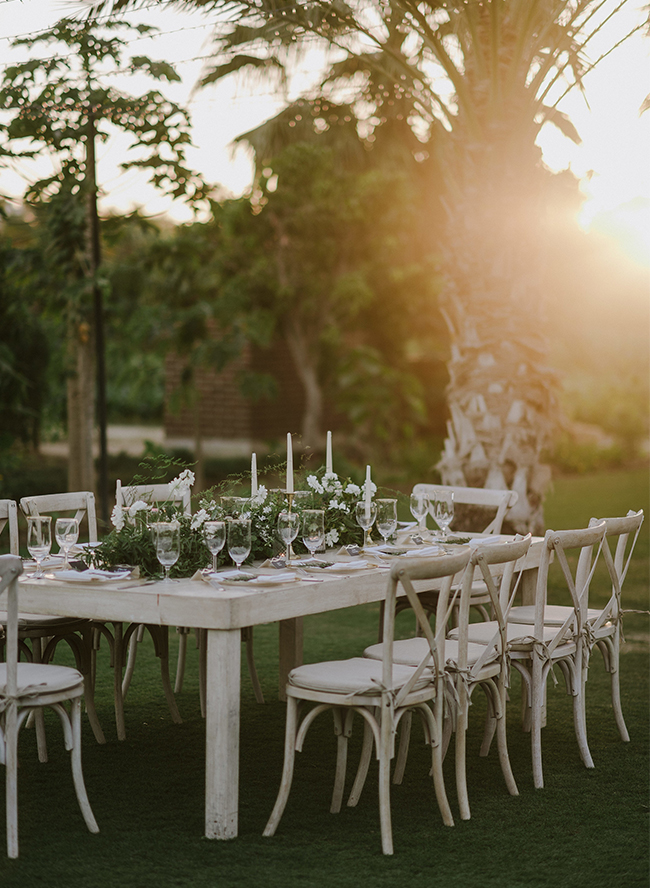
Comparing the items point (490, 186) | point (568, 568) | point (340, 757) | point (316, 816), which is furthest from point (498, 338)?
point (316, 816)

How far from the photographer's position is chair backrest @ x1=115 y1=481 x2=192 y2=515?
172 inches

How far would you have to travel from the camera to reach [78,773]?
3480 millimetres

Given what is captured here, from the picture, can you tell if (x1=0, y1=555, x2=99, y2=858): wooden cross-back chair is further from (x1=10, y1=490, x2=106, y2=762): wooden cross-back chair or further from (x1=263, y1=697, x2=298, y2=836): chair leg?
(x1=10, y1=490, x2=106, y2=762): wooden cross-back chair

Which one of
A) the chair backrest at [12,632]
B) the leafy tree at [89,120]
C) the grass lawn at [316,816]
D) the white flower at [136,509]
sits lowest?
the grass lawn at [316,816]

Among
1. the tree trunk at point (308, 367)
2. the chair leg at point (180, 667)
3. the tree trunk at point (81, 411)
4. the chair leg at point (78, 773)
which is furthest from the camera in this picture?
the tree trunk at point (308, 367)

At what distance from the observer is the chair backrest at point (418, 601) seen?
10.8 ft

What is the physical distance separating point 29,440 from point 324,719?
703cm

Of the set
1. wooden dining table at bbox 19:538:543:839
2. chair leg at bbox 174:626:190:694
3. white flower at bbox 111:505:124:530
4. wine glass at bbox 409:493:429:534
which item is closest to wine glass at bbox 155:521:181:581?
wooden dining table at bbox 19:538:543:839

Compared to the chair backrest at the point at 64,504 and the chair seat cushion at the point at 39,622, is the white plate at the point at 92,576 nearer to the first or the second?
the chair seat cushion at the point at 39,622

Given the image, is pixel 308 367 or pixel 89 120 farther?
pixel 308 367

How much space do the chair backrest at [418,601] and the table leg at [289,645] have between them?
4.48 feet

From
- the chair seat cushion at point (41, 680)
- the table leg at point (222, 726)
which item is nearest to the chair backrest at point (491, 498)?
the table leg at point (222, 726)

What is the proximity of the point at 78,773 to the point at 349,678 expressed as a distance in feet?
3.07

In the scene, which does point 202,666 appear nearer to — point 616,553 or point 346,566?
point 346,566
